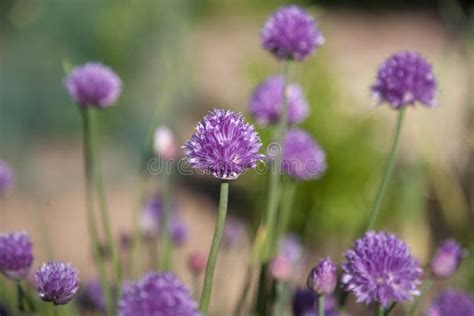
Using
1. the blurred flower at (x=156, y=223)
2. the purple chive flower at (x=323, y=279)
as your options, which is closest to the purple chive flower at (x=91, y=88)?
the blurred flower at (x=156, y=223)

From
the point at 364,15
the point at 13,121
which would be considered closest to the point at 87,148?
the point at 13,121

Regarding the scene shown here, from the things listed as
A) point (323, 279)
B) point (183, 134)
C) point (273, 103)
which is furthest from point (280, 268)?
point (183, 134)

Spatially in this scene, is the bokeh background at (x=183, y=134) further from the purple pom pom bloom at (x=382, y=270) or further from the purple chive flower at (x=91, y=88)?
the purple pom pom bloom at (x=382, y=270)

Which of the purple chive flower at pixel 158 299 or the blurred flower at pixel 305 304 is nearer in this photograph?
the purple chive flower at pixel 158 299

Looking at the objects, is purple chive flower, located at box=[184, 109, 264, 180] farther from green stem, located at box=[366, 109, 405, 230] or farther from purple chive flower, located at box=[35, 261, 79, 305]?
green stem, located at box=[366, 109, 405, 230]

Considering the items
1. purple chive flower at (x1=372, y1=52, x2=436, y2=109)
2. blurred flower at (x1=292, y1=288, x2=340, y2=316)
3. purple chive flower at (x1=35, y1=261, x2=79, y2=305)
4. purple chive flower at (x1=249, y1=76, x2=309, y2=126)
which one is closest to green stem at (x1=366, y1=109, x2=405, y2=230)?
purple chive flower at (x1=372, y1=52, x2=436, y2=109)

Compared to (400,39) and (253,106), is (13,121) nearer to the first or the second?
(253,106)

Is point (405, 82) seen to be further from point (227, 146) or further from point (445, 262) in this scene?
point (227, 146)
